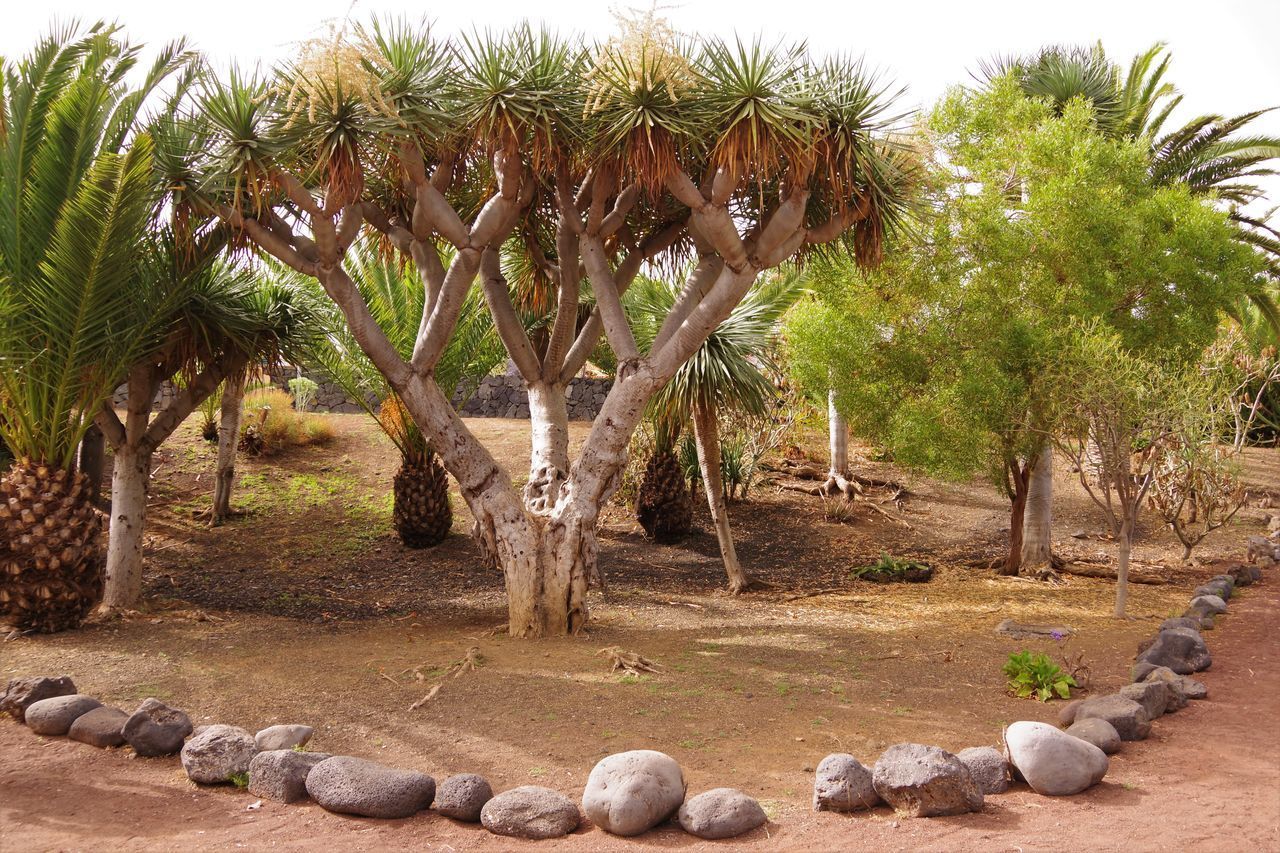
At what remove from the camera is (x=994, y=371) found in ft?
32.6

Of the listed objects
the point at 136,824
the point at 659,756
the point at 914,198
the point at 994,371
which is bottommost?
the point at 136,824

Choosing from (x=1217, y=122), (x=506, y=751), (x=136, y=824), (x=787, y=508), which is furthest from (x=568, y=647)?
(x=1217, y=122)

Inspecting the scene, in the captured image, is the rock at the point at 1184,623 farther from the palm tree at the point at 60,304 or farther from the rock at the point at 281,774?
the palm tree at the point at 60,304

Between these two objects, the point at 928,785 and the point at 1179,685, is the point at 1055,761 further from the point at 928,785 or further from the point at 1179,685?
the point at 1179,685

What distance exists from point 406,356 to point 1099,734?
966cm

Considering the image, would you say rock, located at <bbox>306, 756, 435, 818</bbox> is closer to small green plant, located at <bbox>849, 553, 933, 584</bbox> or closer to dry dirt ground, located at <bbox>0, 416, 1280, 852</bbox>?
dry dirt ground, located at <bbox>0, 416, 1280, 852</bbox>

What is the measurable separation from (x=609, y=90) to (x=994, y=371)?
463 centimetres

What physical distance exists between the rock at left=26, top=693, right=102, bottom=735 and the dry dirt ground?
106 mm

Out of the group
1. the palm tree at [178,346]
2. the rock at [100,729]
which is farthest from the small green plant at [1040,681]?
the palm tree at [178,346]

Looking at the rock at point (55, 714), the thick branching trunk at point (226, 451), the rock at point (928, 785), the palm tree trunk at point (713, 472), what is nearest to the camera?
the rock at point (928, 785)

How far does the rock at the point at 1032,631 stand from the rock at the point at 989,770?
431 cm

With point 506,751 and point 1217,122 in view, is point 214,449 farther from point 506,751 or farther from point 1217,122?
point 1217,122

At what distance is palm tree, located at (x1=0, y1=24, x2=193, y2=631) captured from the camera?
830cm

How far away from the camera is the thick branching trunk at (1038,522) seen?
1267cm
